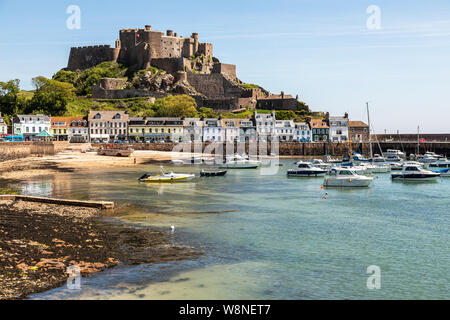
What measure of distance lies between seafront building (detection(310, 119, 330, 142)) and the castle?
1912 centimetres

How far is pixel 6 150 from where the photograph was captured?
6750 centimetres

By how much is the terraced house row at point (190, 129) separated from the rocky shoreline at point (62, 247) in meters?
78.3

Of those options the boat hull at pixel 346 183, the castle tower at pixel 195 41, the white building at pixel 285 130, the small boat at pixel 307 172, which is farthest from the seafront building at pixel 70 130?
the boat hull at pixel 346 183

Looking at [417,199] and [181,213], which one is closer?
[181,213]

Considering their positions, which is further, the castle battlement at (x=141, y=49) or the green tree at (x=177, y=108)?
the castle battlement at (x=141, y=49)

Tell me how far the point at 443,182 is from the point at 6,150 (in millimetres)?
60411

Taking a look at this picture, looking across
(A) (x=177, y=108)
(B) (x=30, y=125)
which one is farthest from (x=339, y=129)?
(B) (x=30, y=125)

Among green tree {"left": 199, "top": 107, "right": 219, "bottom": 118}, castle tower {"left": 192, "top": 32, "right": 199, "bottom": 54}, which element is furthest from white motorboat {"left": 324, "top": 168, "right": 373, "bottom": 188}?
castle tower {"left": 192, "top": 32, "right": 199, "bottom": 54}

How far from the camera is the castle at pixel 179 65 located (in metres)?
125

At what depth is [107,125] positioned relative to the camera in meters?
103

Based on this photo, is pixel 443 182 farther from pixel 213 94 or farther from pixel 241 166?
pixel 213 94

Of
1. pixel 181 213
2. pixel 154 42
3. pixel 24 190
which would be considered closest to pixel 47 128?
pixel 154 42

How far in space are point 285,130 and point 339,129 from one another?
1244cm

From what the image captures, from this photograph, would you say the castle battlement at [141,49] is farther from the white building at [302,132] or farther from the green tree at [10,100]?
the white building at [302,132]
